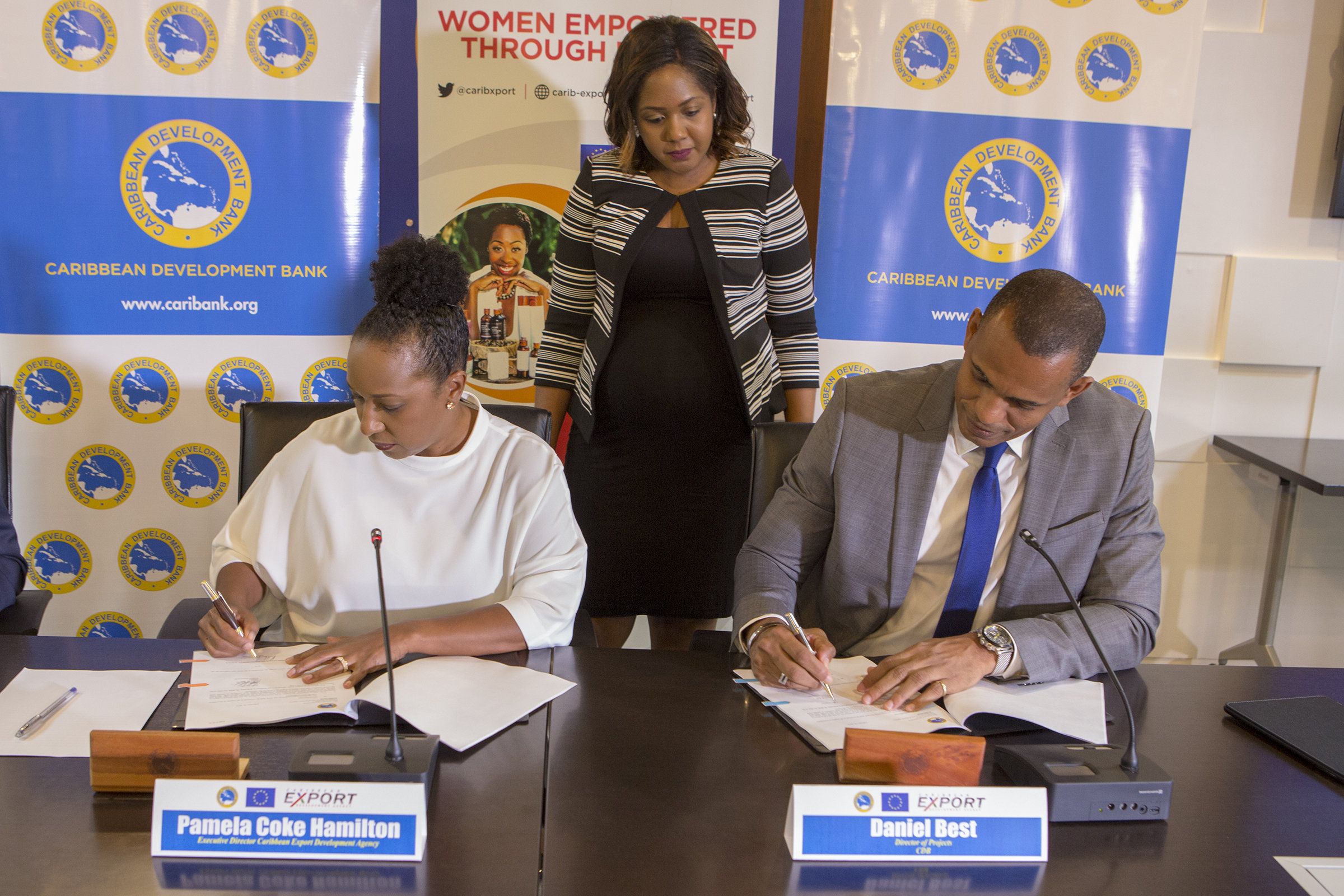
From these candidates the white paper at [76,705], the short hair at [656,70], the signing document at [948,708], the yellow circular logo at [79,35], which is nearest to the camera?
the white paper at [76,705]

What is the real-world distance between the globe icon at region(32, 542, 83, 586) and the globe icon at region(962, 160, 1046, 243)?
9.88ft

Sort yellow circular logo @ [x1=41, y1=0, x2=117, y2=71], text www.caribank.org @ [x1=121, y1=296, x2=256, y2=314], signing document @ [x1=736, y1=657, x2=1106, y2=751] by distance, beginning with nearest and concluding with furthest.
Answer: signing document @ [x1=736, y1=657, x2=1106, y2=751]
yellow circular logo @ [x1=41, y1=0, x2=117, y2=71]
text www.caribank.org @ [x1=121, y1=296, x2=256, y2=314]

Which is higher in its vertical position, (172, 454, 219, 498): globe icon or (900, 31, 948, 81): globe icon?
(900, 31, 948, 81): globe icon

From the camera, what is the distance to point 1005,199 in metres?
3.04

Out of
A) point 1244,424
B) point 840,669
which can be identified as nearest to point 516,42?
point 840,669

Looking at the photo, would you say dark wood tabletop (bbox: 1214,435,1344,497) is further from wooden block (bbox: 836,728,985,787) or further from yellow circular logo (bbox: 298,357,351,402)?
yellow circular logo (bbox: 298,357,351,402)

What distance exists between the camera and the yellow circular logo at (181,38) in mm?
2877

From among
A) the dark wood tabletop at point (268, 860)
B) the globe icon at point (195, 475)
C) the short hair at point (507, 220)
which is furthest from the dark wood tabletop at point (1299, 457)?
the globe icon at point (195, 475)

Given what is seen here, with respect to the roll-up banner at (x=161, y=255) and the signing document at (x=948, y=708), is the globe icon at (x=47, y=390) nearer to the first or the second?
the roll-up banner at (x=161, y=255)

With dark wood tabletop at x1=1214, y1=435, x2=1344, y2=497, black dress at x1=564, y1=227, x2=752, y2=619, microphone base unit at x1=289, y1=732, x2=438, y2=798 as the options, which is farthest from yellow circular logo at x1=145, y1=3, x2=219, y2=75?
dark wood tabletop at x1=1214, y1=435, x2=1344, y2=497

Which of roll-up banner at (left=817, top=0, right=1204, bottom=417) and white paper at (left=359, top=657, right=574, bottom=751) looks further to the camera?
roll-up banner at (left=817, top=0, right=1204, bottom=417)

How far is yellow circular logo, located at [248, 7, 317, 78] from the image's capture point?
9.55 ft

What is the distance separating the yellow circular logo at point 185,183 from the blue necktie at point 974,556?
7.80ft

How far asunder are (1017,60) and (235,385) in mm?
2628
